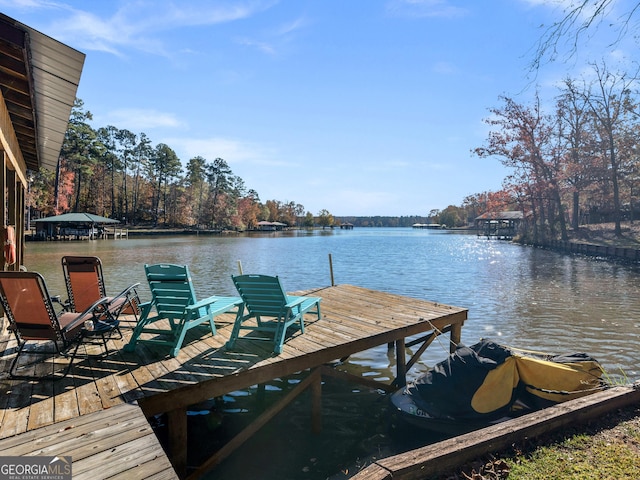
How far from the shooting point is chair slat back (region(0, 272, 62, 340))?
3701 millimetres

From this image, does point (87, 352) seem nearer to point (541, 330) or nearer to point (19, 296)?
point (19, 296)

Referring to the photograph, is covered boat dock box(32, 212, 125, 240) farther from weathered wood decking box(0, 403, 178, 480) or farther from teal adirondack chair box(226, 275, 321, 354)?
weathered wood decking box(0, 403, 178, 480)

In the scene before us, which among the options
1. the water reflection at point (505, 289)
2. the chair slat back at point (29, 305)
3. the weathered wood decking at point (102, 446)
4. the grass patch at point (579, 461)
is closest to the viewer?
the weathered wood decking at point (102, 446)

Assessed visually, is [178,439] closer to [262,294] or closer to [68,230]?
[262,294]

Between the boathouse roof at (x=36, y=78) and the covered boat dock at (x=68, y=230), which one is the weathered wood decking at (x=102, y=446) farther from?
the covered boat dock at (x=68, y=230)

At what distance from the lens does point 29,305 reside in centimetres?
379

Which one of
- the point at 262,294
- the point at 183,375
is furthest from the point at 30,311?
the point at 262,294

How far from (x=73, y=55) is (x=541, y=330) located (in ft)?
34.4

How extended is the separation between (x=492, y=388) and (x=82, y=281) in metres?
5.07

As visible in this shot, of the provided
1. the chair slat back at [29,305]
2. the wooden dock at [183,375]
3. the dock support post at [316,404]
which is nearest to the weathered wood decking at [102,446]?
the wooden dock at [183,375]

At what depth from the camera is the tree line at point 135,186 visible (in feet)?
155

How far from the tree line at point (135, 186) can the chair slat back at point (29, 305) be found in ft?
143

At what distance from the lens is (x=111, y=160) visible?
60562mm

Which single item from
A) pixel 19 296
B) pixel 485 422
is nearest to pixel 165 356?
pixel 19 296
